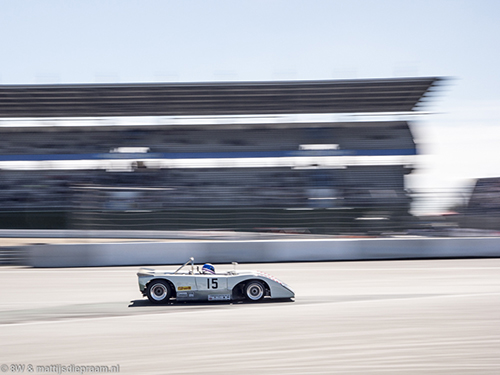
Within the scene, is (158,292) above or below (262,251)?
below

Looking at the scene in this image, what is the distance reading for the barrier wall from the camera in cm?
978

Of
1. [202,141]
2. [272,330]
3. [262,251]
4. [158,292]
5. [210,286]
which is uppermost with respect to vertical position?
[202,141]

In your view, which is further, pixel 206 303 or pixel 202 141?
pixel 202 141

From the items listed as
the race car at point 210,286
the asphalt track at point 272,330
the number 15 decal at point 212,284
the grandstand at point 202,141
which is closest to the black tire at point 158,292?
the race car at point 210,286

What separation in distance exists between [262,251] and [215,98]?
33.2 ft

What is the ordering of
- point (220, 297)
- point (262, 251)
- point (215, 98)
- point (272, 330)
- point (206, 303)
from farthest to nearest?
point (215, 98), point (262, 251), point (206, 303), point (220, 297), point (272, 330)

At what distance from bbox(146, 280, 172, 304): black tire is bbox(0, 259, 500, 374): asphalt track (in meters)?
0.16

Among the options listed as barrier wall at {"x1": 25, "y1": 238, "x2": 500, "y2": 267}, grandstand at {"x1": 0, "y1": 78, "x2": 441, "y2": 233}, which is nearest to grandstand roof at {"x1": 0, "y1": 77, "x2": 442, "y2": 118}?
grandstand at {"x1": 0, "y1": 78, "x2": 441, "y2": 233}

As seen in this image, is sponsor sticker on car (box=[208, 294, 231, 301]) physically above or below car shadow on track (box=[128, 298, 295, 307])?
above

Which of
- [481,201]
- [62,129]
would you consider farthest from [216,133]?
[481,201]

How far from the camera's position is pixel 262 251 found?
396 inches

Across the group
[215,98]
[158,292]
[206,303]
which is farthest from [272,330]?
[215,98]

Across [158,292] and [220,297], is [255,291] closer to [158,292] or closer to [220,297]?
[220,297]

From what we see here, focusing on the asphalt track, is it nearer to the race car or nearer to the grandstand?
the race car
